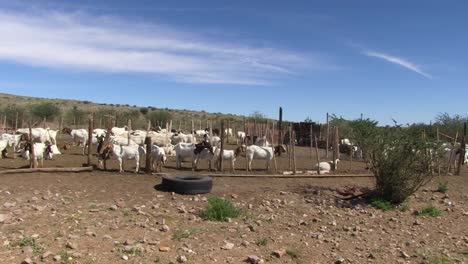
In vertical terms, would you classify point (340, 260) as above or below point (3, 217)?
below

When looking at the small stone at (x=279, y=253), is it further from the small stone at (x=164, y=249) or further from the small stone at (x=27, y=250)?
the small stone at (x=27, y=250)

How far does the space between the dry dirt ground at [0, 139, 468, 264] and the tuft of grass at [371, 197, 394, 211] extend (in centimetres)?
23

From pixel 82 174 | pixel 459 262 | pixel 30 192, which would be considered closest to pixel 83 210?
pixel 30 192

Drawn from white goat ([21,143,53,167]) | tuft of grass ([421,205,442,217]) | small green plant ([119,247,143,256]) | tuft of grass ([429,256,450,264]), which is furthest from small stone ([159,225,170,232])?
white goat ([21,143,53,167])

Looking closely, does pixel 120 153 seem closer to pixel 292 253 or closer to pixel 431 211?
pixel 292 253

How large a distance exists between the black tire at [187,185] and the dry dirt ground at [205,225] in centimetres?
24

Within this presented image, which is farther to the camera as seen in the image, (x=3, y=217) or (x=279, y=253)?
(x=3, y=217)

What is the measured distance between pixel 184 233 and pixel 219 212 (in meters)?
1.38

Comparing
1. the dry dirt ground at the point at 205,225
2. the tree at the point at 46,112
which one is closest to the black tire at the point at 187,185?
the dry dirt ground at the point at 205,225

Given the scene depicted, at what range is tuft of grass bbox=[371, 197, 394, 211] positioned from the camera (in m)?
12.3

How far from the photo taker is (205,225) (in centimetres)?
955

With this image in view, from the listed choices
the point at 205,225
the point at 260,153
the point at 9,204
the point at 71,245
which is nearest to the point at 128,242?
the point at 71,245

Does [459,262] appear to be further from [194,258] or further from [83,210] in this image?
[83,210]

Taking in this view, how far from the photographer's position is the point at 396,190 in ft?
42.1
